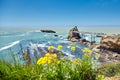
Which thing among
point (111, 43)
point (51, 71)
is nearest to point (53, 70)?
point (51, 71)

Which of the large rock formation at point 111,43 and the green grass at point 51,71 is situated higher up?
the green grass at point 51,71

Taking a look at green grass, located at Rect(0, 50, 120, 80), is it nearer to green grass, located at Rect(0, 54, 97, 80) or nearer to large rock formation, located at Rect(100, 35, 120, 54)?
green grass, located at Rect(0, 54, 97, 80)

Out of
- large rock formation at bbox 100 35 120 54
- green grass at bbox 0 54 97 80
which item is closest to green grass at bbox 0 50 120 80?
green grass at bbox 0 54 97 80

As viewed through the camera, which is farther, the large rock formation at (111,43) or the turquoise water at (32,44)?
the large rock formation at (111,43)

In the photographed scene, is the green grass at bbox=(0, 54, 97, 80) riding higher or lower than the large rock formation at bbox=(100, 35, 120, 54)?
higher

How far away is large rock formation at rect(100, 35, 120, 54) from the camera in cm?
3838

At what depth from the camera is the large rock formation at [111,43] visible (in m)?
38.4

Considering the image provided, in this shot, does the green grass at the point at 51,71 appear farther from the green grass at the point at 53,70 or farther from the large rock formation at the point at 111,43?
the large rock formation at the point at 111,43

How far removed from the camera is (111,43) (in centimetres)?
3947

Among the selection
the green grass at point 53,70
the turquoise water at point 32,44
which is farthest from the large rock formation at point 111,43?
the green grass at point 53,70

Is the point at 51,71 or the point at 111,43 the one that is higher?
the point at 51,71

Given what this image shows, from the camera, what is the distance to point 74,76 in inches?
166

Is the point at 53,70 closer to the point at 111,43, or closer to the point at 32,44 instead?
the point at 32,44

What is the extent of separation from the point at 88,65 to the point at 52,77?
616 millimetres
